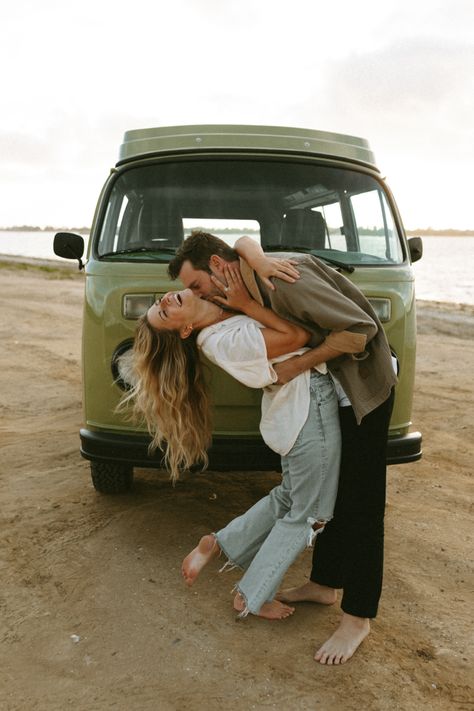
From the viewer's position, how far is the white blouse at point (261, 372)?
2.78 meters

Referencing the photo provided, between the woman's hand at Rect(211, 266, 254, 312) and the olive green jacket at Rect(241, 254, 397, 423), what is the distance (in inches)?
1.3

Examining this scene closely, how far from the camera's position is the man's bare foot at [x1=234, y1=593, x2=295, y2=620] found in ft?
10.7

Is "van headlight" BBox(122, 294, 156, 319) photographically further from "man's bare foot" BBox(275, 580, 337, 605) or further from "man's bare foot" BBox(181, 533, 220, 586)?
"man's bare foot" BBox(275, 580, 337, 605)

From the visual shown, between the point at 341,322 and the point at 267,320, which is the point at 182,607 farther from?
the point at 341,322

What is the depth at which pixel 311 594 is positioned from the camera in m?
3.41

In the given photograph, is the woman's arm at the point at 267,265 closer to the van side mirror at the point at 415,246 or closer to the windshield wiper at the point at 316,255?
the windshield wiper at the point at 316,255

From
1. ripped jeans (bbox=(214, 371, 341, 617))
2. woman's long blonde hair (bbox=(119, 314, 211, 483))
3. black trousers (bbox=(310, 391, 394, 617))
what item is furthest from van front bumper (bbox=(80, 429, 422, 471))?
black trousers (bbox=(310, 391, 394, 617))

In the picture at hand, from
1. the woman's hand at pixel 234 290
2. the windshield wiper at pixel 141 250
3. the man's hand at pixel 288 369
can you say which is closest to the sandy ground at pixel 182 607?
the man's hand at pixel 288 369

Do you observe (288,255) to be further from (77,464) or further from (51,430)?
(51,430)

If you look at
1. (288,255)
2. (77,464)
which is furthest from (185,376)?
(77,464)

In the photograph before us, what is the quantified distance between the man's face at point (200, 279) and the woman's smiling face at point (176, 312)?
0.03m

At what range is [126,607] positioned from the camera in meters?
3.35

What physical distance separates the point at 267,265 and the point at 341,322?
0.36 metres

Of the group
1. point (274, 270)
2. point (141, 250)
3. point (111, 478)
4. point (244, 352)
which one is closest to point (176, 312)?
point (244, 352)
